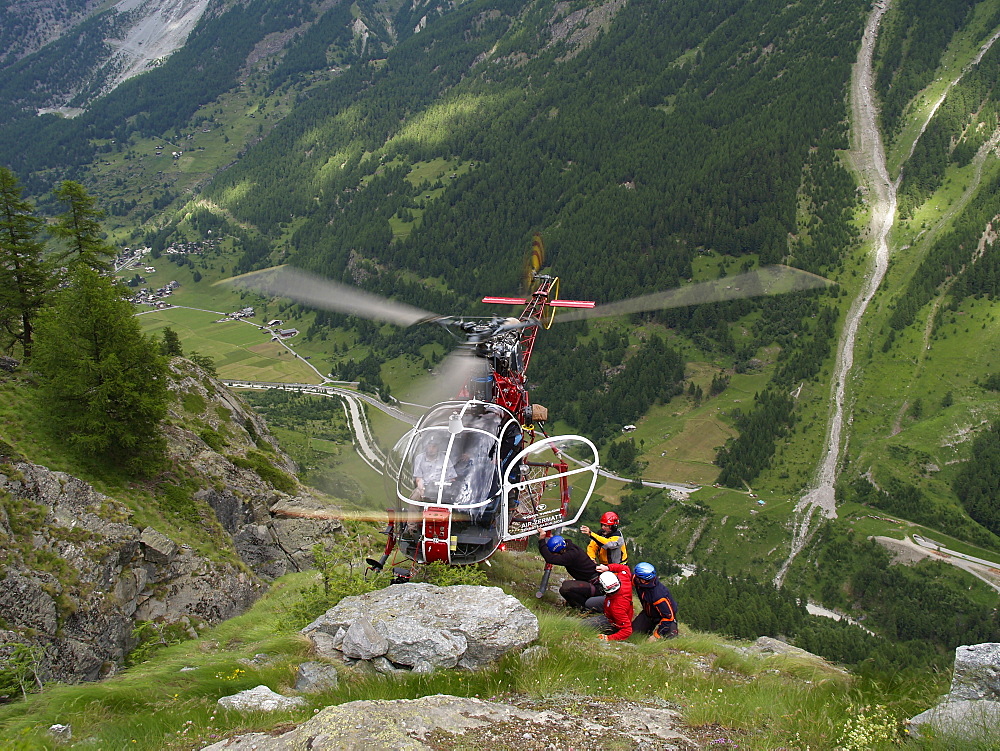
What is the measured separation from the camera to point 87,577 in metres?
17.3

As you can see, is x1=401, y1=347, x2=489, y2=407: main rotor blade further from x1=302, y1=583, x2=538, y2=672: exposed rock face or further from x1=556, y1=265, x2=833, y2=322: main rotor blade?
x1=302, y1=583, x2=538, y2=672: exposed rock face

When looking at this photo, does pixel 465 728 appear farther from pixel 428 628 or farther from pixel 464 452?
pixel 464 452

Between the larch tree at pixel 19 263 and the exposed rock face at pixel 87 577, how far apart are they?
15361mm

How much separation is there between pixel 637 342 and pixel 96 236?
15972cm

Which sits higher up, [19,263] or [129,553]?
[19,263]

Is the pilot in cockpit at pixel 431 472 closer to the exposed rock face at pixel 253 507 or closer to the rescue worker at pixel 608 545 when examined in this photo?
the rescue worker at pixel 608 545

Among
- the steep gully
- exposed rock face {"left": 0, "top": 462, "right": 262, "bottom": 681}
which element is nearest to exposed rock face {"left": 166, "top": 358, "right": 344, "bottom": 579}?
exposed rock face {"left": 0, "top": 462, "right": 262, "bottom": 681}

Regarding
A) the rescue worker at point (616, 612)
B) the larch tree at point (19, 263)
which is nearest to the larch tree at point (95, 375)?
the larch tree at point (19, 263)

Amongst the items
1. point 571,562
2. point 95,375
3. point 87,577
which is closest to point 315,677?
point 571,562

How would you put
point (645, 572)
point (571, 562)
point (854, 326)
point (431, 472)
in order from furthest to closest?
point (854, 326), point (571, 562), point (431, 472), point (645, 572)

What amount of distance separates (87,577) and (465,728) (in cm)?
1544

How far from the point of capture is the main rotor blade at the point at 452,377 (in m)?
16.4

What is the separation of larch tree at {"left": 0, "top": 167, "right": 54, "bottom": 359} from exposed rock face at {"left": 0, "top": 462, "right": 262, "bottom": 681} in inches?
605

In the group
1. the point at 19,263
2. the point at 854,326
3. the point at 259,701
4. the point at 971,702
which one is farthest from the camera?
the point at 854,326
